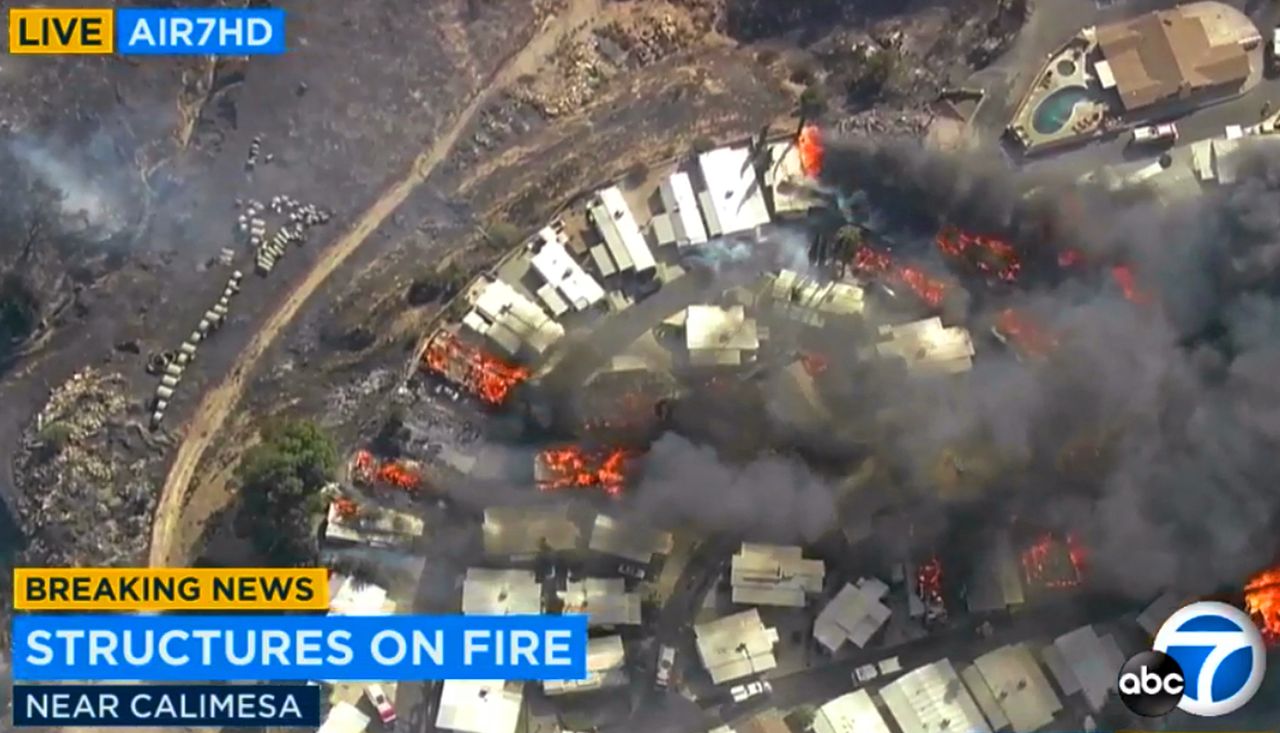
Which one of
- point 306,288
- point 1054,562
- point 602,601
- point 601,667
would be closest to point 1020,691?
point 1054,562

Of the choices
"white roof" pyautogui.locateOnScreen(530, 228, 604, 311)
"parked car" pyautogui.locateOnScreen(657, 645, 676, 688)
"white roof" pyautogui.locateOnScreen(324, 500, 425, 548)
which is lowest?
"parked car" pyautogui.locateOnScreen(657, 645, 676, 688)

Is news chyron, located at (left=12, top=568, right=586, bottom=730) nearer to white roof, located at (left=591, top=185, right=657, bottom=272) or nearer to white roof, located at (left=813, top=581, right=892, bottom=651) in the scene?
white roof, located at (left=813, top=581, right=892, bottom=651)

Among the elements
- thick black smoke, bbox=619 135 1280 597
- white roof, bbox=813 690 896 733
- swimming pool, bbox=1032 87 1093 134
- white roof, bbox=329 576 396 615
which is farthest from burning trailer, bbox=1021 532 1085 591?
white roof, bbox=329 576 396 615

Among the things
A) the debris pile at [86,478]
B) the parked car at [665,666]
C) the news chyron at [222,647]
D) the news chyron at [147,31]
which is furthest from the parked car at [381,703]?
the news chyron at [147,31]

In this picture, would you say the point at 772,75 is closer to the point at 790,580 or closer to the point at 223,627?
the point at 790,580

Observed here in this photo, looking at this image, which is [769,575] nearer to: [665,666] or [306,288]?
[665,666]

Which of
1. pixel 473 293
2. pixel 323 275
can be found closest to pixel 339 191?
pixel 323 275
